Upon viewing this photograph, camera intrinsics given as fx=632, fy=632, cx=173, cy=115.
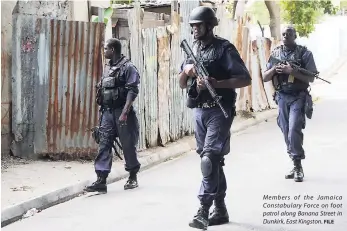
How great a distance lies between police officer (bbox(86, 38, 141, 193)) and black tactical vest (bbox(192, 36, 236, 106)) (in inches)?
72.4

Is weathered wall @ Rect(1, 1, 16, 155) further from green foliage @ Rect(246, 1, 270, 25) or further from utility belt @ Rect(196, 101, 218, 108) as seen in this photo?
green foliage @ Rect(246, 1, 270, 25)

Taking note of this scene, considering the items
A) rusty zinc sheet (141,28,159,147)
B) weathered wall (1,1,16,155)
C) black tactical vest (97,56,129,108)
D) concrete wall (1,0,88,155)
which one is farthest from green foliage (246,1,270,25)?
black tactical vest (97,56,129,108)

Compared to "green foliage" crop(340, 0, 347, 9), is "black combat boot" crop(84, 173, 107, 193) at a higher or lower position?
lower

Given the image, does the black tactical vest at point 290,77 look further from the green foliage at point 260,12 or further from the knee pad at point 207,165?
the green foliage at point 260,12

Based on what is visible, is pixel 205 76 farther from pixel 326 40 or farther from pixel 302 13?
pixel 326 40

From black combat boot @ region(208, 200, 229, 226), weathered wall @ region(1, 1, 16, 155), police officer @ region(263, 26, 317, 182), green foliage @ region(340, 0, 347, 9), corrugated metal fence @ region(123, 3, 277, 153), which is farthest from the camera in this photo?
green foliage @ region(340, 0, 347, 9)

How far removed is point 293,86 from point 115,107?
2.24 meters

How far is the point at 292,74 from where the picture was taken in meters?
7.77

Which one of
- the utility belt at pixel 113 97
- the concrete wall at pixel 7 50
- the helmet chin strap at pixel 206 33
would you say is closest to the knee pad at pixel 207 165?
the helmet chin strap at pixel 206 33

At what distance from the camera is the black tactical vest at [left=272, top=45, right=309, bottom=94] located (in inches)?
309

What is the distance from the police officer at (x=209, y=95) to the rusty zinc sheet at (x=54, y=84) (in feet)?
11.5

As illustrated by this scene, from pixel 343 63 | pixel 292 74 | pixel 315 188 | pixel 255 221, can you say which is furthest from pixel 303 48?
pixel 343 63

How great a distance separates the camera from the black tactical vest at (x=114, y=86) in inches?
289

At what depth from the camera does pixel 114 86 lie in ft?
24.1
